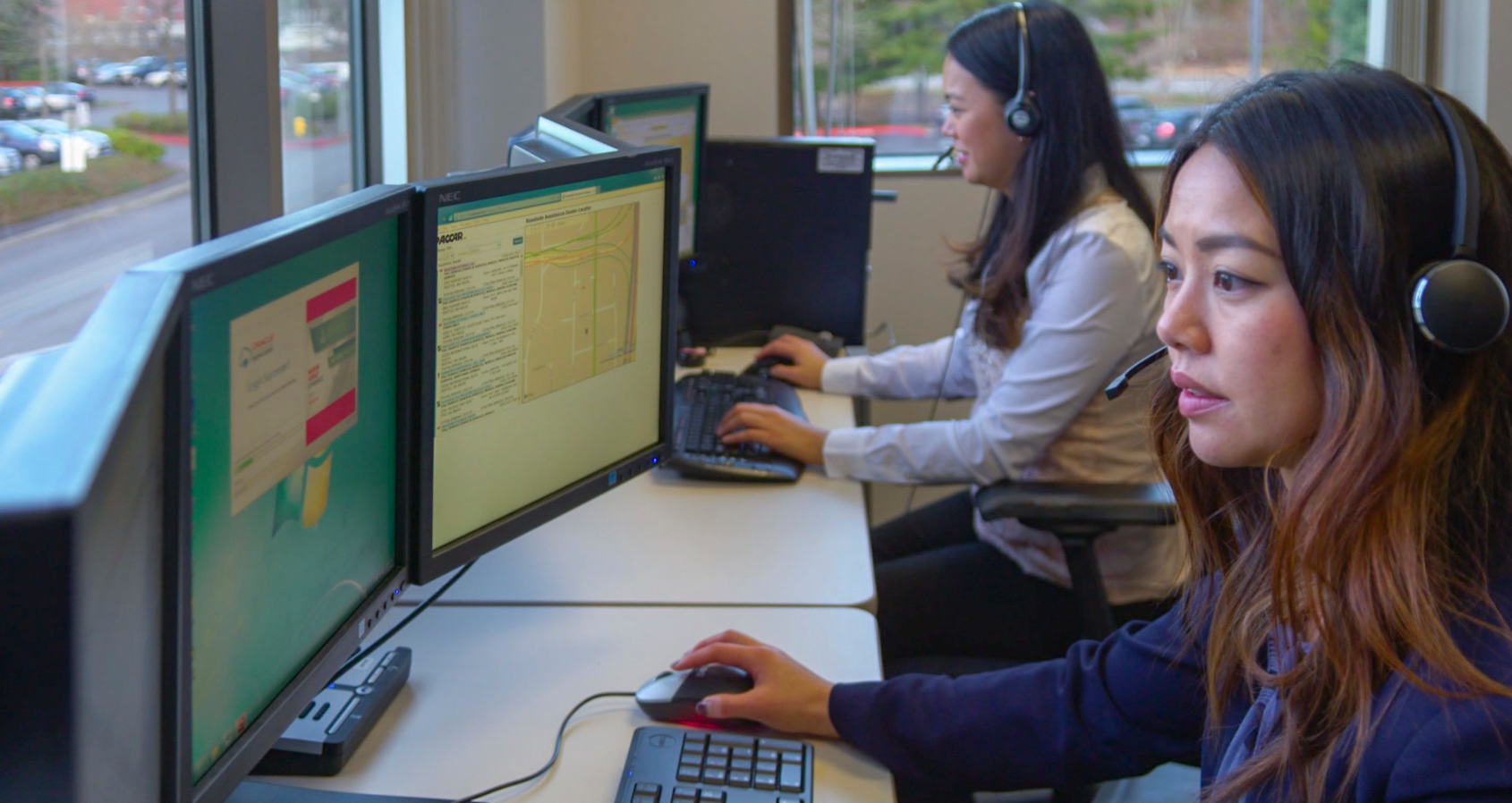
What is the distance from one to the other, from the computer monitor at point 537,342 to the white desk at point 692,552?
10 centimetres

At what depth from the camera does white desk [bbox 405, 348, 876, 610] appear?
1.34m

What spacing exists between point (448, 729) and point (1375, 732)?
2.29 feet

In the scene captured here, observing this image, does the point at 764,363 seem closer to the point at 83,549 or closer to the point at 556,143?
the point at 556,143

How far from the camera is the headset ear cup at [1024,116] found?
5.97 feet

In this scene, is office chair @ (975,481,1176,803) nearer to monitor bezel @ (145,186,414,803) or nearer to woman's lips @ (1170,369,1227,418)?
woman's lips @ (1170,369,1227,418)

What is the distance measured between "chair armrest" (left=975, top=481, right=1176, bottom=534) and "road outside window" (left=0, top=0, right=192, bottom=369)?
1.09 metres

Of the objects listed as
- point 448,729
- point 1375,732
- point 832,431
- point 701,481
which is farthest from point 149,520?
point 832,431

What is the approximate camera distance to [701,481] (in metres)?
1.72

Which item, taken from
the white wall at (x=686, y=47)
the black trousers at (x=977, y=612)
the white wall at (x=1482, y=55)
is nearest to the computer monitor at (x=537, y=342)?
the black trousers at (x=977, y=612)

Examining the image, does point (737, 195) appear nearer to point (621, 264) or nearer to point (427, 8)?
point (427, 8)

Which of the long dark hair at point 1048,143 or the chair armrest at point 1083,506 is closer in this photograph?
the chair armrest at point 1083,506

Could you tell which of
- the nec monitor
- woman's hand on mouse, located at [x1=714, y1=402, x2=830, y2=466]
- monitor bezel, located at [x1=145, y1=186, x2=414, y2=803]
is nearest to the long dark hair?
woman's hand on mouse, located at [x1=714, y1=402, x2=830, y2=466]

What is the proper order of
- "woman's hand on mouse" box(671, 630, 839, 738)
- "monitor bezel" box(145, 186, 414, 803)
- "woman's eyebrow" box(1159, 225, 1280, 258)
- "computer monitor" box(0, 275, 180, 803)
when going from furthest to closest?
1. "woman's hand on mouse" box(671, 630, 839, 738)
2. "woman's eyebrow" box(1159, 225, 1280, 258)
3. "monitor bezel" box(145, 186, 414, 803)
4. "computer monitor" box(0, 275, 180, 803)

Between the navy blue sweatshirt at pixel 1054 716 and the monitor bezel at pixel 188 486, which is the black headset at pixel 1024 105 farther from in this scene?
the monitor bezel at pixel 188 486
